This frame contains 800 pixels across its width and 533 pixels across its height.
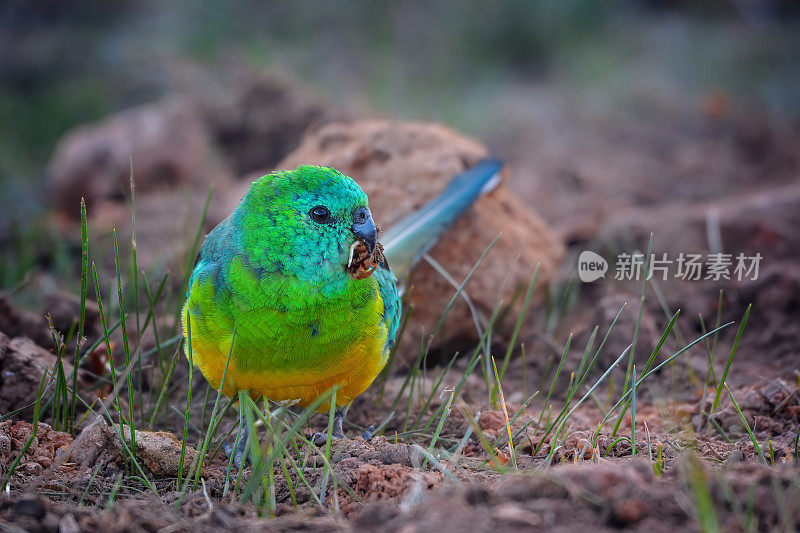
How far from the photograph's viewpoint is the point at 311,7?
8.64 m

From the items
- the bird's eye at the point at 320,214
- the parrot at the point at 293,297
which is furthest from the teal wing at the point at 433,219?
the bird's eye at the point at 320,214

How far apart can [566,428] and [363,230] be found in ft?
3.22

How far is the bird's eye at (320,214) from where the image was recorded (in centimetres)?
209

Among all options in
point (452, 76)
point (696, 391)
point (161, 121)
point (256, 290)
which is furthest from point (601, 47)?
point (256, 290)

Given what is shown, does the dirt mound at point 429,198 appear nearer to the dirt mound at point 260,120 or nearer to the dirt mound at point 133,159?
the dirt mound at point 133,159

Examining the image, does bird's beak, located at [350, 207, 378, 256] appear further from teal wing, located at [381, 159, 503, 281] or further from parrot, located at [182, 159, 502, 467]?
teal wing, located at [381, 159, 503, 281]

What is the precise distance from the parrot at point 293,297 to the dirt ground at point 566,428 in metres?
0.26

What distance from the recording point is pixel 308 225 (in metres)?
2.07

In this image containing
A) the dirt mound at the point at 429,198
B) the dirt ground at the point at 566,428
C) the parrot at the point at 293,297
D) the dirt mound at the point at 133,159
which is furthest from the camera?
the dirt mound at the point at 133,159

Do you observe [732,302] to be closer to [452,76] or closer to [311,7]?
[452,76]

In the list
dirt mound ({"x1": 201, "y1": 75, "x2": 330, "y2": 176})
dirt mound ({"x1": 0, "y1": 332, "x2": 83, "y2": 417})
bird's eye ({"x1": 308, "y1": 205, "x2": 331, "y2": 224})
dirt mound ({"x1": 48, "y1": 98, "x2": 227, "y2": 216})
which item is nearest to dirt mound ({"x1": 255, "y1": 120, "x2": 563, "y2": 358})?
bird's eye ({"x1": 308, "y1": 205, "x2": 331, "y2": 224})

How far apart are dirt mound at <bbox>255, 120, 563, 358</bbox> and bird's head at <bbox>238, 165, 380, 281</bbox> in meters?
1.01

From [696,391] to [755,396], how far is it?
0.32 m

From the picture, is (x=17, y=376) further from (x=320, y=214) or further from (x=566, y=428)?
(x=566, y=428)
